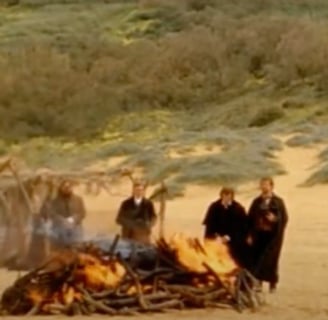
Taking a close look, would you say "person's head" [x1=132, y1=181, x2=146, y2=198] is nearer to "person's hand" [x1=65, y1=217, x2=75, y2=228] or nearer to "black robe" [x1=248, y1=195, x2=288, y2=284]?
"person's hand" [x1=65, y1=217, x2=75, y2=228]

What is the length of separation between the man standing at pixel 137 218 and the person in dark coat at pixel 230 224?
830mm

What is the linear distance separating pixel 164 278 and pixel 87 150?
21.9 metres

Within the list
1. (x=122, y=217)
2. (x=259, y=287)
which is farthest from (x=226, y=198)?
(x=122, y=217)

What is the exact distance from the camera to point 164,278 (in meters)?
16.2

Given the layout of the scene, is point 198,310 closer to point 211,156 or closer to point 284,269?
point 284,269

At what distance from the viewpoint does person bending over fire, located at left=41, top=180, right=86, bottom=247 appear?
59.5 feet

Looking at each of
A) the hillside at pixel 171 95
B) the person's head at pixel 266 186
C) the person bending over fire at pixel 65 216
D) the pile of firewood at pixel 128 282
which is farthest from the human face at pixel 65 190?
the hillside at pixel 171 95

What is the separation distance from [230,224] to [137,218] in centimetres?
123

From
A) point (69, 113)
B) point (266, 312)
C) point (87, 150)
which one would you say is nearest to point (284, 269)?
point (266, 312)

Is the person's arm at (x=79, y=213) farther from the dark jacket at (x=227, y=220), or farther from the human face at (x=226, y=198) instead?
the human face at (x=226, y=198)

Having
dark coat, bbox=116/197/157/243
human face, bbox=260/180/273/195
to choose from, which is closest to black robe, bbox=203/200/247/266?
human face, bbox=260/180/273/195

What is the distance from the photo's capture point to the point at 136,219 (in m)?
17.4

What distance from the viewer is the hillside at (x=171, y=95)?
1374 inches

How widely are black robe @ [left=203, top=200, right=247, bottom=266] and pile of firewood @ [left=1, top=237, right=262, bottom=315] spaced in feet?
0.88
